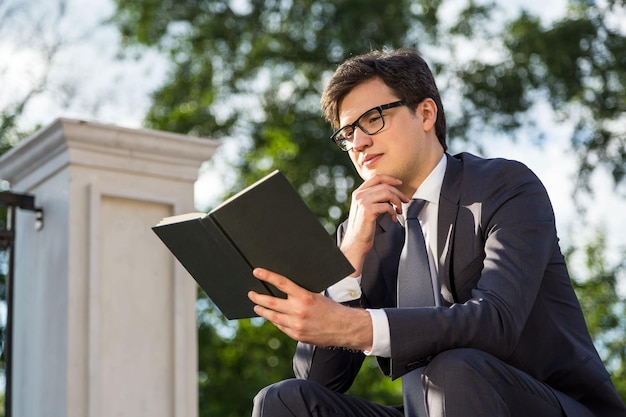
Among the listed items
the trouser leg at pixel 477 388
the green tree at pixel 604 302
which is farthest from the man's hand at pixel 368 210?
the green tree at pixel 604 302

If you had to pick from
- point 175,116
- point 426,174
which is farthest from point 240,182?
point 426,174

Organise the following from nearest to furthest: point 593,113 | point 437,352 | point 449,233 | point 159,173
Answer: point 437,352, point 449,233, point 159,173, point 593,113

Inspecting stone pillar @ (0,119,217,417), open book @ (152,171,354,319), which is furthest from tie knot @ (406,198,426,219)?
stone pillar @ (0,119,217,417)

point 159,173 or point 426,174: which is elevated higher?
point 159,173

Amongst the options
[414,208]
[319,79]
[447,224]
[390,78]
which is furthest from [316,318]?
[319,79]

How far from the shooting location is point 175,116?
13.0 m

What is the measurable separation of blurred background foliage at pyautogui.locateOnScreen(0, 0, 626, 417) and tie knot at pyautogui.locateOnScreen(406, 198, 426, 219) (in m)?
8.69

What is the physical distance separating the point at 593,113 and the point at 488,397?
11030 millimetres

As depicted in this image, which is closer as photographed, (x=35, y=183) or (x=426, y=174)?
(x=426, y=174)

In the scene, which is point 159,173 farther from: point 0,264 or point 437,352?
point 0,264

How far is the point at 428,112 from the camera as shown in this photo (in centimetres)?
312

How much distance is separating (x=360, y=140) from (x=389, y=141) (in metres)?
0.09

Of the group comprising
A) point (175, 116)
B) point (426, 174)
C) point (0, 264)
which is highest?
point (175, 116)

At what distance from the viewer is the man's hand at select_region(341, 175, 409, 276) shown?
2.85 metres
